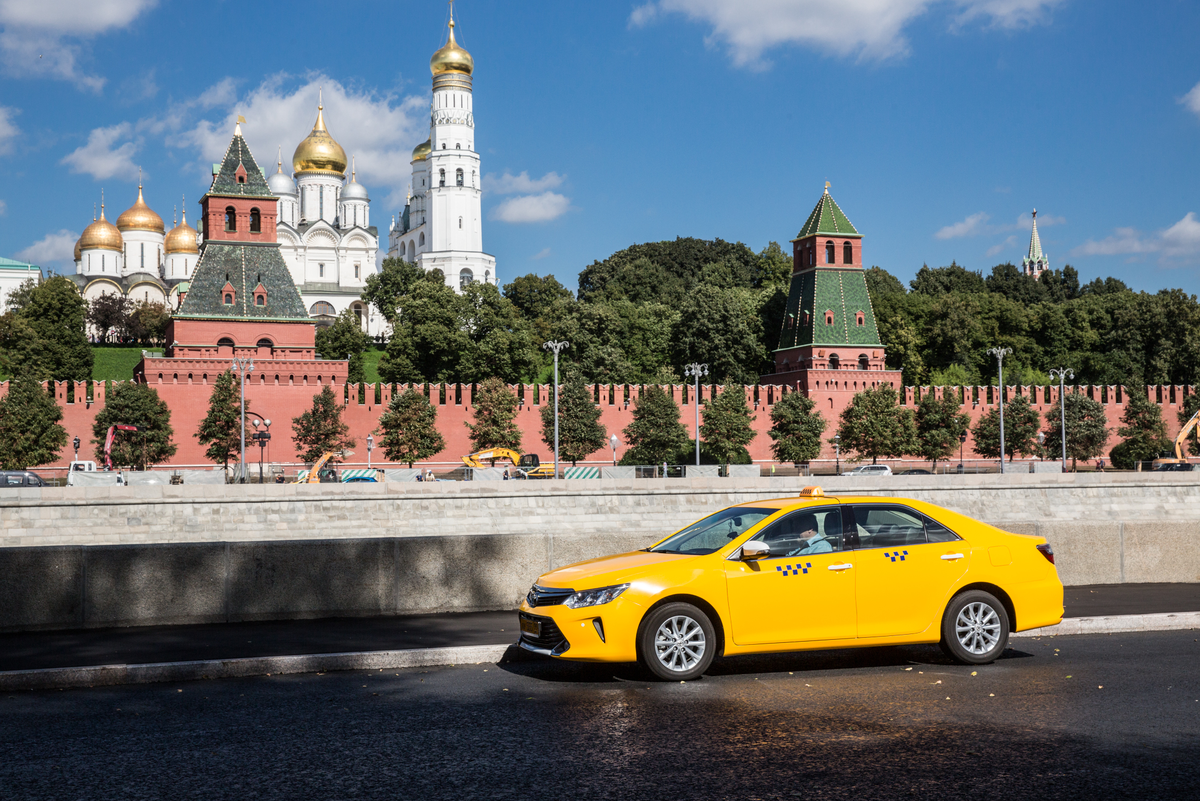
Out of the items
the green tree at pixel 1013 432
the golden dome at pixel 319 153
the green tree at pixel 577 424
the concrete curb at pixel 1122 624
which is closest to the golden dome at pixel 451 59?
the golden dome at pixel 319 153

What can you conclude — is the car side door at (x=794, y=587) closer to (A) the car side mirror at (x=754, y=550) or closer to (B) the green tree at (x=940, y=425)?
(A) the car side mirror at (x=754, y=550)

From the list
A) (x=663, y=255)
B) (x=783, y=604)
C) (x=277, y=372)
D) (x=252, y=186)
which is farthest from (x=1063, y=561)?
(x=663, y=255)

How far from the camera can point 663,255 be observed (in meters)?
A: 97.4

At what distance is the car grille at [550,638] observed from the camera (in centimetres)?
820

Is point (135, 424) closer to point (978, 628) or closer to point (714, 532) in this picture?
point (714, 532)

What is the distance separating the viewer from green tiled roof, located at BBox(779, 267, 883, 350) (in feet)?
215

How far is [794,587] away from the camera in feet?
28.0

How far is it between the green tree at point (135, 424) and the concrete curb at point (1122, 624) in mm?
47500

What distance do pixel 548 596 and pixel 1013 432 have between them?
58191 mm

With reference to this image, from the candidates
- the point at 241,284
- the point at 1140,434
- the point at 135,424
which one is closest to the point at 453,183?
the point at 241,284

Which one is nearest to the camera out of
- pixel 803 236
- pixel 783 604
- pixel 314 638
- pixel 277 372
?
pixel 783 604

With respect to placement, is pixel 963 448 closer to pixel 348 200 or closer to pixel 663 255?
pixel 663 255

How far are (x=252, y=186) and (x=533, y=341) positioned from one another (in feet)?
84.3

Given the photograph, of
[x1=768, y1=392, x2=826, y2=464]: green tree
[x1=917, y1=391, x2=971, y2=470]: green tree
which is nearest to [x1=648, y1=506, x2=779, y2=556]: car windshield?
[x1=768, y1=392, x2=826, y2=464]: green tree
